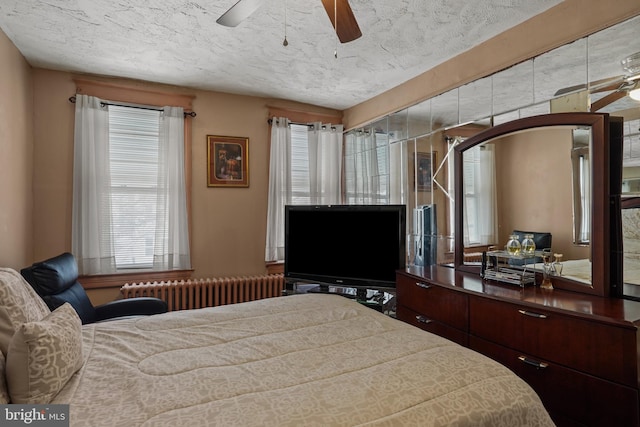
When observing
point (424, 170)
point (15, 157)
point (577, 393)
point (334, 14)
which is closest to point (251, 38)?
point (334, 14)

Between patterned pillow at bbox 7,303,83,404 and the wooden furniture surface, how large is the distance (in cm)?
201

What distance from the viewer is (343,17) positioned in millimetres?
1617

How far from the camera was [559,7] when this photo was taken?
6.90 feet

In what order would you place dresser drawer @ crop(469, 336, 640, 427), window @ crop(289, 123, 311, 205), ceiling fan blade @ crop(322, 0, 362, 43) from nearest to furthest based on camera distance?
dresser drawer @ crop(469, 336, 640, 427) < ceiling fan blade @ crop(322, 0, 362, 43) < window @ crop(289, 123, 311, 205)

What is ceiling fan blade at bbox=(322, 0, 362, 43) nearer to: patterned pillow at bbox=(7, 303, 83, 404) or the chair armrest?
patterned pillow at bbox=(7, 303, 83, 404)

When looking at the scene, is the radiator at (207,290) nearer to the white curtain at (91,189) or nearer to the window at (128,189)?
the window at (128,189)

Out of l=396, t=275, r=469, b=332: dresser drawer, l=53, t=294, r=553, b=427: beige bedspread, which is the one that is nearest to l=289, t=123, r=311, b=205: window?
l=396, t=275, r=469, b=332: dresser drawer

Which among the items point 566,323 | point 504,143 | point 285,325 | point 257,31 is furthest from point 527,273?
point 257,31

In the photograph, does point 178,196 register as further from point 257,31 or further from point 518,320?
point 518,320

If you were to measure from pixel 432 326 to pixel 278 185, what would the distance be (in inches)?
89.7

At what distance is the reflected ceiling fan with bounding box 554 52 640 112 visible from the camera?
69.8 inches

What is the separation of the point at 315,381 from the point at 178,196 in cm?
284

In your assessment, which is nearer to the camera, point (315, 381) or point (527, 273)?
point (315, 381)

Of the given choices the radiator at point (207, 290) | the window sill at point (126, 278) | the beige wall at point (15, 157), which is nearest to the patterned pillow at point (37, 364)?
the beige wall at point (15, 157)
